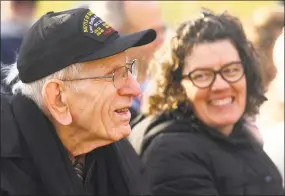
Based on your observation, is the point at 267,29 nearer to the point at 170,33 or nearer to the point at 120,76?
the point at 170,33

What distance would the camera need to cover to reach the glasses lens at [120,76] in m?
2.37

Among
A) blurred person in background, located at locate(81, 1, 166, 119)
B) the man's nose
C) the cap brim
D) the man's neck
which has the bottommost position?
the man's neck

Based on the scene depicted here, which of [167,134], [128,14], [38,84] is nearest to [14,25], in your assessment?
[128,14]

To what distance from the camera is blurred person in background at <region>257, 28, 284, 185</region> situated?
137 inches

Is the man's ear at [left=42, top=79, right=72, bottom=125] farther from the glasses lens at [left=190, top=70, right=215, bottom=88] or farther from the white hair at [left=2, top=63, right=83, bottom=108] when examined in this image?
the glasses lens at [left=190, top=70, right=215, bottom=88]

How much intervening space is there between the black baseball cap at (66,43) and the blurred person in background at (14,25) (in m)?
1.54

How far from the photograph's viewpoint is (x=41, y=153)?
2.24 meters

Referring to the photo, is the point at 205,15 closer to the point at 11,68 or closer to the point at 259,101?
the point at 259,101

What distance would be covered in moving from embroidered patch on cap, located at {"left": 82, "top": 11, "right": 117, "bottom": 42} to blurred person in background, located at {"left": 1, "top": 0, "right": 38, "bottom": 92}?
5.18 feet

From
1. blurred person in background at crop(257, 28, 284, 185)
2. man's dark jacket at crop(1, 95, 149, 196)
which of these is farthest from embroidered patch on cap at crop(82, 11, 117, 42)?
blurred person in background at crop(257, 28, 284, 185)

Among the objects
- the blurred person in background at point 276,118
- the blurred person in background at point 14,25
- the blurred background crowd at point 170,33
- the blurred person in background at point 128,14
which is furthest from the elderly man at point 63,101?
the blurred person in background at point 128,14

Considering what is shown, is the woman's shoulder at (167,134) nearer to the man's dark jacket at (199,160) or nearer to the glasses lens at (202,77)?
the man's dark jacket at (199,160)

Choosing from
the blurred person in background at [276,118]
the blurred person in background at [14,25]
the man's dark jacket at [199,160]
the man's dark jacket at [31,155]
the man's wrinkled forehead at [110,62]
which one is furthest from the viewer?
the blurred person in background at [14,25]

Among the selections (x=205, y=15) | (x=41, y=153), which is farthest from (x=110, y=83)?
(x=205, y=15)
